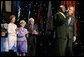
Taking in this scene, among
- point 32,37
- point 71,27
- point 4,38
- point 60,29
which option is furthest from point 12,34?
point 71,27

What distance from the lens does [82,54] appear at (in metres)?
11.2

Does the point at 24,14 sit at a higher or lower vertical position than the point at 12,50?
higher

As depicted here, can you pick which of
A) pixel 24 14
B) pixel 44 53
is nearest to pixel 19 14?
pixel 24 14

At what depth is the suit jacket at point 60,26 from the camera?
448 inches

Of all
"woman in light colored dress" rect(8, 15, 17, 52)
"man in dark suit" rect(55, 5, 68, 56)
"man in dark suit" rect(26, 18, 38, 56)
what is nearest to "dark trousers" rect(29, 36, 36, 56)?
"man in dark suit" rect(26, 18, 38, 56)

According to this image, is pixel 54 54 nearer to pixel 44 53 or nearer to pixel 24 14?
pixel 44 53

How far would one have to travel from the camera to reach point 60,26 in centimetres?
1140

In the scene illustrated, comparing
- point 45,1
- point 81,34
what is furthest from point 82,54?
point 45,1

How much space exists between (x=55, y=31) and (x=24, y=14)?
69cm

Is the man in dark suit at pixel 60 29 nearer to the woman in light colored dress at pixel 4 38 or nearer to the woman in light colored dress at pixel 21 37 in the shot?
the woman in light colored dress at pixel 21 37

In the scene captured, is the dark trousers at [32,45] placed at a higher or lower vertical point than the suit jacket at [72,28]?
lower

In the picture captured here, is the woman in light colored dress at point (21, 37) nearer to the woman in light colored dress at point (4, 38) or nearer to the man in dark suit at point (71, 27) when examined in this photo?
the woman in light colored dress at point (4, 38)

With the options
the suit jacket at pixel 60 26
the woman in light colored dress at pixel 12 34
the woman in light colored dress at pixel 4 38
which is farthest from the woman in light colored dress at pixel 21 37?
the suit jacket at pixel 60 26

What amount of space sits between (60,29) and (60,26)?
59mm
